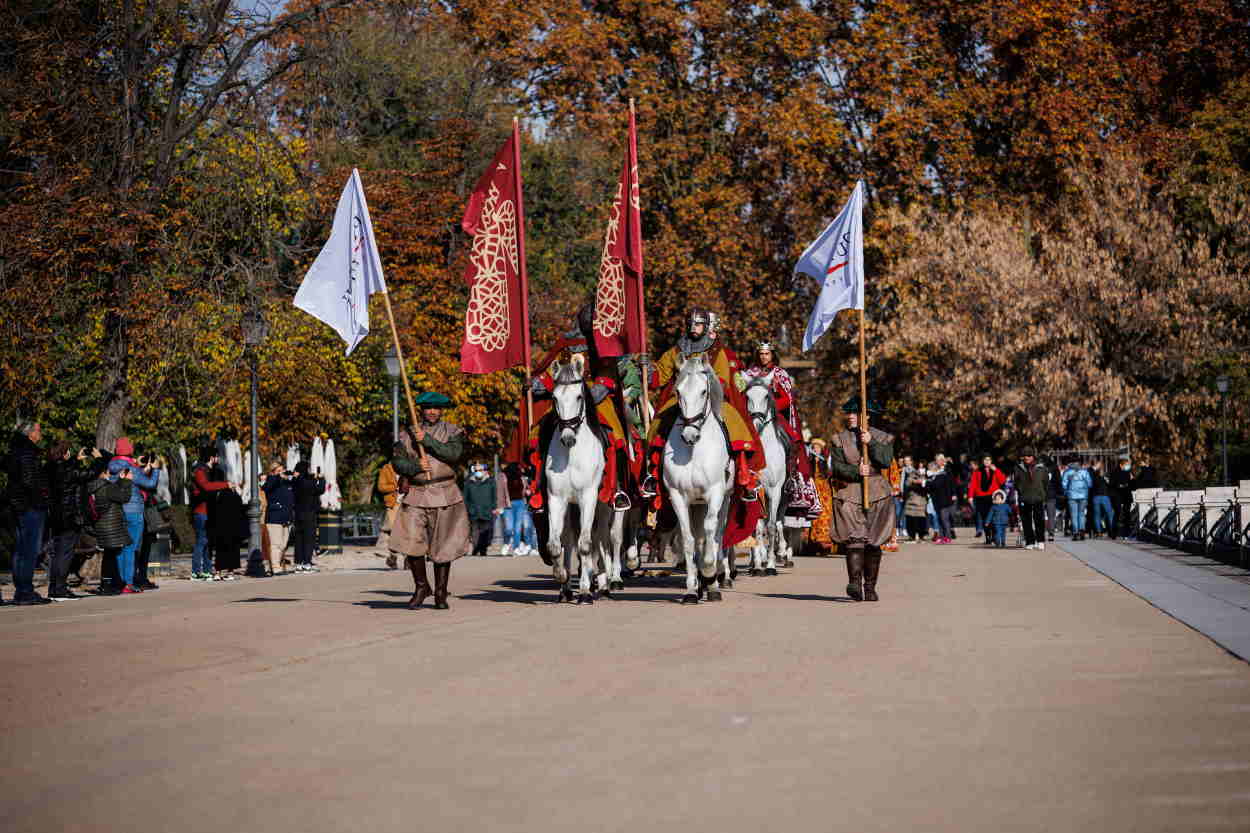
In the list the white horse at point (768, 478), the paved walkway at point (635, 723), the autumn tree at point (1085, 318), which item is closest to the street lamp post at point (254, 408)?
the white horse at point (768, 478)

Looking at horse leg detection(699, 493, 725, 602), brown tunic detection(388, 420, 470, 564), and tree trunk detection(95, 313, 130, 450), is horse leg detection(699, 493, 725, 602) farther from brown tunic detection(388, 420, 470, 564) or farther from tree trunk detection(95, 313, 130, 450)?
tree trunk detection(95, 313, 130, 450)

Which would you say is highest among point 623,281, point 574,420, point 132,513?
point 623,281

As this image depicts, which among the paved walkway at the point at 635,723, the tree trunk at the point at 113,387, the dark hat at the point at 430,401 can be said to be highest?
the tree trunk at the point at 113,387

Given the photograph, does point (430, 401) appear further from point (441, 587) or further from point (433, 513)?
point (441, 587)

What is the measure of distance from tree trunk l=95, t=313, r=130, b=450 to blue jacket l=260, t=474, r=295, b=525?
238cm

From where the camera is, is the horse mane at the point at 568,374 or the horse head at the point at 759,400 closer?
the horse mane at the point at 568,374

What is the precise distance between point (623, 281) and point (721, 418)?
287 cm

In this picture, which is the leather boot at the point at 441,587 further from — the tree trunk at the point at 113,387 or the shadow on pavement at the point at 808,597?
the tree trunk at the point at 113,387

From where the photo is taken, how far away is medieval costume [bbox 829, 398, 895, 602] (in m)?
16.3

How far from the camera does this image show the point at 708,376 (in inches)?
641

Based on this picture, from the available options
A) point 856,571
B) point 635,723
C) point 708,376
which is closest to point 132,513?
point 708,376

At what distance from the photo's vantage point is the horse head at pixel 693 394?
1595 centimetres

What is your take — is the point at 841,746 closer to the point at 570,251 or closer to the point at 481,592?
the point at 481,592

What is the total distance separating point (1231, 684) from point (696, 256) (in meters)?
39.6
